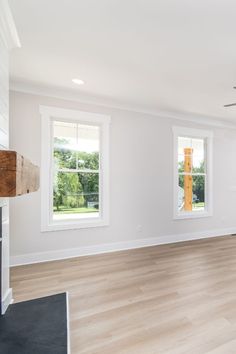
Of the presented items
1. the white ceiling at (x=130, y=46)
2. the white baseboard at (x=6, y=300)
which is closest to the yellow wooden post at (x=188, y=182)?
the white ceiling at (x=130, y=46)

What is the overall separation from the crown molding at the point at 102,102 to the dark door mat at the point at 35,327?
2.97 m

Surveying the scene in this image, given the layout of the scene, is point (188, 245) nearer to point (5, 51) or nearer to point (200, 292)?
point (200, 292)

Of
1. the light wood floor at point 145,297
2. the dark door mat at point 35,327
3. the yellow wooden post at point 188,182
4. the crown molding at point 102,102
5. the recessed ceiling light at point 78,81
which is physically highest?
the recessed ceiling light at point 78,81

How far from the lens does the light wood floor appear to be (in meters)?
1.81

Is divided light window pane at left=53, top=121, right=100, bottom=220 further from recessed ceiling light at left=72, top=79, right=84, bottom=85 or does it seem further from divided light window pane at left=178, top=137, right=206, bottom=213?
divided light window pane at left=178, top=137, right=206, bottom=213

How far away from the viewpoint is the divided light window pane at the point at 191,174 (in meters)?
5.13

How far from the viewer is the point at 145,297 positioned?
2.51 m

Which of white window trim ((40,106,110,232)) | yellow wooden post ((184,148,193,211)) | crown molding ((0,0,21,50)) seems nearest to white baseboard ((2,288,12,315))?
white window trim ((40,106,110,232))

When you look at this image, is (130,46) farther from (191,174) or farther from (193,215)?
(193,215)

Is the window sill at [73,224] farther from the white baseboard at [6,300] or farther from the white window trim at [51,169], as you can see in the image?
the white baseboard at [6,300]

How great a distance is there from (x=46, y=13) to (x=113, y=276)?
3042 millimetres

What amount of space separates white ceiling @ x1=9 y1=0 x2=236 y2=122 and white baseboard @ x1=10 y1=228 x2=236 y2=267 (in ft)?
8.79

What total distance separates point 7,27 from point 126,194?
305cm

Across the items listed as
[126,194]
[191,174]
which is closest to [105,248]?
[126,194]
